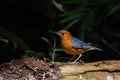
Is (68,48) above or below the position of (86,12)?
below

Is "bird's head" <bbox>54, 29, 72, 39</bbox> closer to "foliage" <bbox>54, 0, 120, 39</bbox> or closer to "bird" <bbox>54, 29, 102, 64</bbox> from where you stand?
"bird" <bbox>54, 29, 102, 64</bbox>

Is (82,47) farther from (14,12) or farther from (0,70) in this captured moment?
(14,12)

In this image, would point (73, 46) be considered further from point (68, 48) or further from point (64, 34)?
point (64, 34)

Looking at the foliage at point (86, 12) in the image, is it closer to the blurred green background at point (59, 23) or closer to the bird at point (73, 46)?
the blurred green background at point (59, 23)

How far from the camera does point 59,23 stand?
6230 millimetres

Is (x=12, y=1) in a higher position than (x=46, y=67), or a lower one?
higher

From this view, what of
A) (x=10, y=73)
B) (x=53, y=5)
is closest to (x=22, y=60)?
(x=10, y=73)

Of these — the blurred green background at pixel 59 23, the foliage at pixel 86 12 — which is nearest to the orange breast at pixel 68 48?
the blurred green background at pixel 59 23

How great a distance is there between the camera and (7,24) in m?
6.68

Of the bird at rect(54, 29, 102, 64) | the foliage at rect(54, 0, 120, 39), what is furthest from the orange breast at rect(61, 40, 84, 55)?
the foliage at rect(54, 0, 120, 39)

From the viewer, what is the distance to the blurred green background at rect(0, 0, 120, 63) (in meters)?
4.85

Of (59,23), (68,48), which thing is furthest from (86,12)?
(68,48)

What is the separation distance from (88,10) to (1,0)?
A: 1758mm

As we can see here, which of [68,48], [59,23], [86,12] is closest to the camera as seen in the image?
[68,48]
